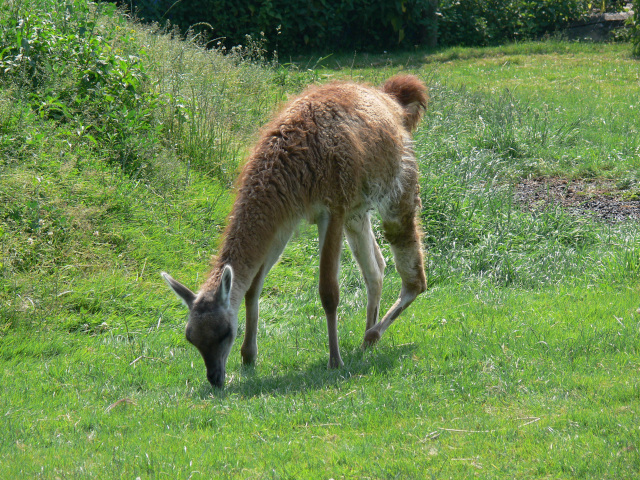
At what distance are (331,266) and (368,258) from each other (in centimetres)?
73

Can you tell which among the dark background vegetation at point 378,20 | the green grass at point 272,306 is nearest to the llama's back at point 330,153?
the green grass at point 272,306

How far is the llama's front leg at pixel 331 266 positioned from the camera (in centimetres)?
545

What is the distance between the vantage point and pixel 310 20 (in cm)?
1948

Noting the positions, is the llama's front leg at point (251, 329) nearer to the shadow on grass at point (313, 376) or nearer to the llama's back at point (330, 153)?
the shadow on grass at point (313, 376)

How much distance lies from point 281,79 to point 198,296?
907 centimetres

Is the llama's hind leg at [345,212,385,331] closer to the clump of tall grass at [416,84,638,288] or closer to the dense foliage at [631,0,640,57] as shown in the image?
the clump of tall grass at [416,84,638,288]

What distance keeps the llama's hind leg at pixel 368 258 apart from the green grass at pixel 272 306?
26cm

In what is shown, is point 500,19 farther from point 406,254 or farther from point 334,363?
point 334,363

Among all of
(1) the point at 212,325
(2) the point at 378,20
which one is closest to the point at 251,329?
(1) the point at 212,325

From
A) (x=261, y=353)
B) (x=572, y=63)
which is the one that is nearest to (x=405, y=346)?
(x=261, y=353)

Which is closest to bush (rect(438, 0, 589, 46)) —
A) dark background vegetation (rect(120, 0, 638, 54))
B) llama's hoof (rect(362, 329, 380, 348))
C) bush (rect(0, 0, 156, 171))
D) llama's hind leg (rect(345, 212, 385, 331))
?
dark background vegetation (rect(120, 0, 638, 54))

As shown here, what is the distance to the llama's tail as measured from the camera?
677 centimetres

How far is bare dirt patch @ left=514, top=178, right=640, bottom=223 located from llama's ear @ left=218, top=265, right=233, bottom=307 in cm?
490

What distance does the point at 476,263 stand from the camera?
7578 mm
